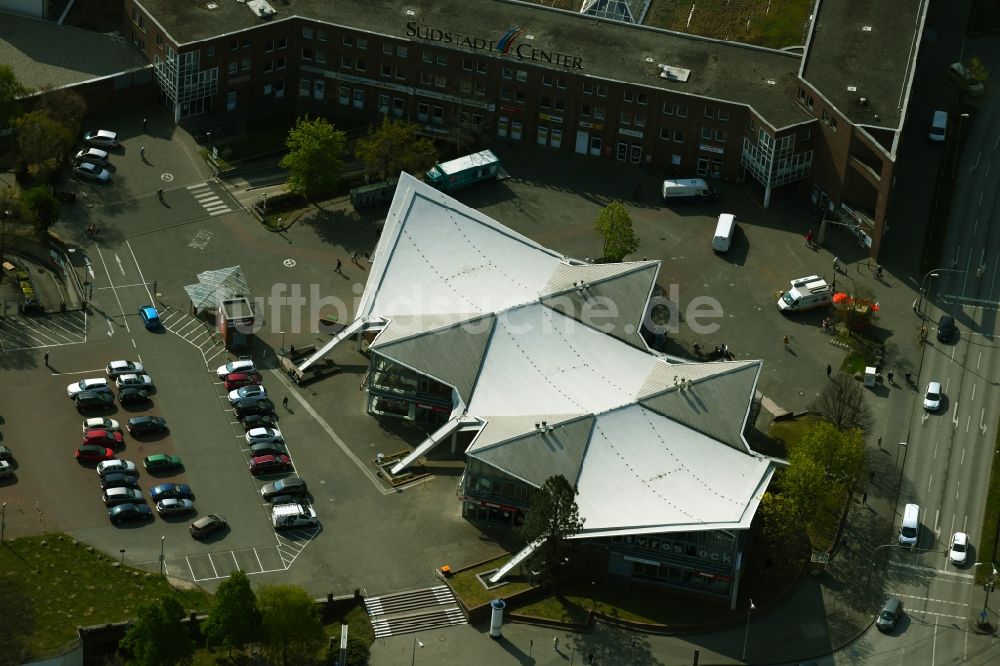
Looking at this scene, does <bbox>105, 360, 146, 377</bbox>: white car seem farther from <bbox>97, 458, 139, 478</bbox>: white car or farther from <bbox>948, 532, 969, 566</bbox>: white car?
<bbox>948, 532, 969, 566</bbox>: white car

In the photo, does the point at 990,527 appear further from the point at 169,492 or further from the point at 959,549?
the point at 169,492

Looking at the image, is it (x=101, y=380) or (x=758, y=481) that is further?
(x=101, y=380)

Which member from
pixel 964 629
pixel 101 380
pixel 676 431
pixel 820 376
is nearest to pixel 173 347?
pixel 101 380

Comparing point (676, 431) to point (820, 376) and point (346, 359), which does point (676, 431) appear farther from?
point (346, 359)

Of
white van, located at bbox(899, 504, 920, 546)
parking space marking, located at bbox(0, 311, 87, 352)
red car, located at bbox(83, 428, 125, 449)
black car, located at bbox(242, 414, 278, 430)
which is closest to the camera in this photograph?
white van, located at bbox(899, 504, 920, 546)

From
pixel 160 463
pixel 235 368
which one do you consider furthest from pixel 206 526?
pixel 235 368

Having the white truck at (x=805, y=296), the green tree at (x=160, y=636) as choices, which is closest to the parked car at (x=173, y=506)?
the green tree at (x=160, y=636)

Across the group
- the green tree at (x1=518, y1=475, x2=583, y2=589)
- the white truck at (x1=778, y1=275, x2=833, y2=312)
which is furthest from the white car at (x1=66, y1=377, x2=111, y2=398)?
the white truck at (x1=778, y1=275, x2=833, y2=312)
